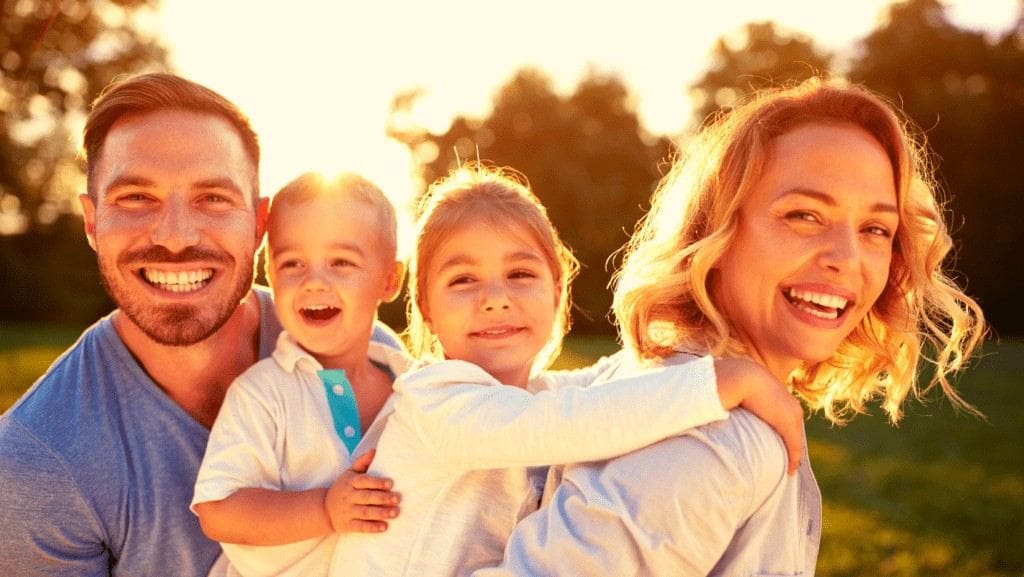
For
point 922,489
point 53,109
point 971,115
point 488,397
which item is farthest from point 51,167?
point 488,397

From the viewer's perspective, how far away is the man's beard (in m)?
3.77

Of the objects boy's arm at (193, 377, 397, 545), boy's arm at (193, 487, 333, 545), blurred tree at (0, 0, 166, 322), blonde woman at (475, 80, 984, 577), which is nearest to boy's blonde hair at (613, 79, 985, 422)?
blonde woman at (475, 80, 984, 577)

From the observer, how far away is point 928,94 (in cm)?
3709

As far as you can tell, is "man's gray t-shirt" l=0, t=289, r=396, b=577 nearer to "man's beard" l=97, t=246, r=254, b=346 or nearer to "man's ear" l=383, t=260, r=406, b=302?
"man's beard" l=97, t=246, r=254, b=346

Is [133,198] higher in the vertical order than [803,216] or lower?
higher

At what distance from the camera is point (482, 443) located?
2652mm

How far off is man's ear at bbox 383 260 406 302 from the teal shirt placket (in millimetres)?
323

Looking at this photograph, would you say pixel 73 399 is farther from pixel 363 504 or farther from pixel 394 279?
pixel 363 504

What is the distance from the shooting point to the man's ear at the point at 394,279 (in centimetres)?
360

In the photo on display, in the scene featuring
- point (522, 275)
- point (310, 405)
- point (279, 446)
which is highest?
point (522, 275)

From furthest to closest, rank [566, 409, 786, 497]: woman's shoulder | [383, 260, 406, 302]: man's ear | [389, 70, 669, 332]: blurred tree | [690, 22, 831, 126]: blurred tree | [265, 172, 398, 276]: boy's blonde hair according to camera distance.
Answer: [690, 22, 831, 126]: blurred tree
[389, 70, 669, 332]: blurred tree
[383, 260, 406, 302]: man's ear
[265, 172, 398, 276]: boy's blonde hair
[566, 409, 786, 497]: woman's shoulder

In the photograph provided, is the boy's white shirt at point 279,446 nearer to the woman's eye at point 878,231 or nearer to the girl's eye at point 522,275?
the girl's eye at point 522,275

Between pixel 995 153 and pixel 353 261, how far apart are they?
37.2 metres

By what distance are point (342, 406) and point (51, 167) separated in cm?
3615
